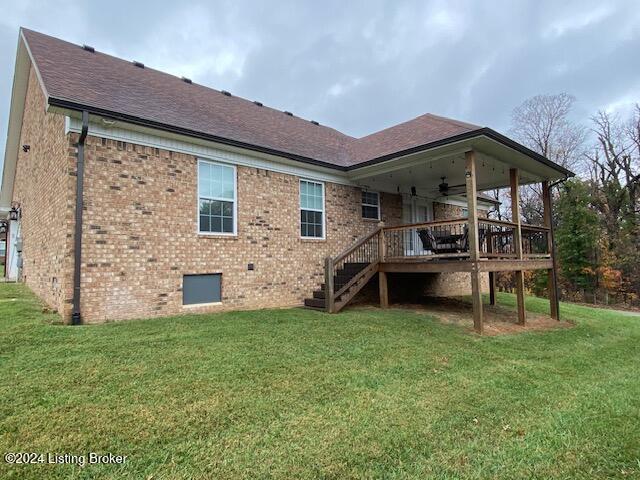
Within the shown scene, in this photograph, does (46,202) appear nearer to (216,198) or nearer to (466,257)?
(216,198)

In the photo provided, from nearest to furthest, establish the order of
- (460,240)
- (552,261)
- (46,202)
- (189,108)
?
1. (46,202)
2. (460,240)
3. (189,108)
4. (552,261)

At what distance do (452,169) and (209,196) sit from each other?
6438mm

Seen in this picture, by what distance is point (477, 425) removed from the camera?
340cm

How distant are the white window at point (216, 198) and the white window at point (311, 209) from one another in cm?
205

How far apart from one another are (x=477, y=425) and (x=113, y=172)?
276 inches

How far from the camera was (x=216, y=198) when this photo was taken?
8.35 m

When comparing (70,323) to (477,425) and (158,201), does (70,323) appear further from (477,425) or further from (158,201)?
(477,425)

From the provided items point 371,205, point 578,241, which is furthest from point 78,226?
point 578,241

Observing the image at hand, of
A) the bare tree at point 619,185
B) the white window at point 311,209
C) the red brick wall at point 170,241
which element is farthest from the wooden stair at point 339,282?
the bare tree at point 619,185

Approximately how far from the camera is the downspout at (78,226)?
629 cm

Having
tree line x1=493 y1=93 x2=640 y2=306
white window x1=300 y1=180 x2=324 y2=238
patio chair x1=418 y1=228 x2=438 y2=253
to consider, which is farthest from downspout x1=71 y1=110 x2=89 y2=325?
tree line x1=493 y1=93 x2=640 y2=306

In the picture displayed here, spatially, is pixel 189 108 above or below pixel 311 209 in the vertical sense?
above

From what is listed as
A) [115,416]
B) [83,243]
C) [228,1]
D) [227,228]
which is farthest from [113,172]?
[228,1]

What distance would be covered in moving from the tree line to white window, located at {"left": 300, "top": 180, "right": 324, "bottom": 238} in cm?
1467
